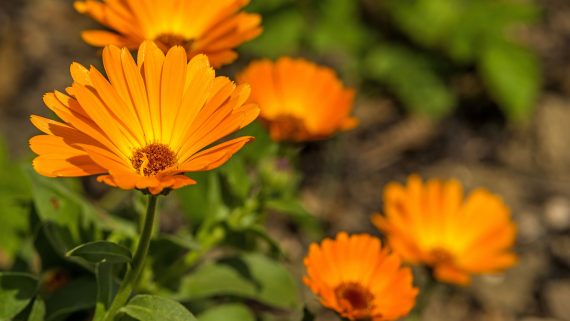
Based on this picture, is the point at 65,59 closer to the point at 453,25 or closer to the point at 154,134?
the point at 453,25

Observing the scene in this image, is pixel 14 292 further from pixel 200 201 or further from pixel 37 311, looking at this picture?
pixel 200 201

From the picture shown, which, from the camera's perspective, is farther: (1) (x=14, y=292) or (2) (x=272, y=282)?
(2) (x=272, y=282)

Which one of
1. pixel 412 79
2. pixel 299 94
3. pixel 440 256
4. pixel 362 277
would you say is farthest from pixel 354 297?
pixel 412 79

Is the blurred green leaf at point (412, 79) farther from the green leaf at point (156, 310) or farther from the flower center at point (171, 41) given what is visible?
the green leaf at point (156, 310)

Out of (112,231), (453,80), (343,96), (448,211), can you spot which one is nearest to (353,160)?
(453,80)

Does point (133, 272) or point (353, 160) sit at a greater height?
point (353, 160)

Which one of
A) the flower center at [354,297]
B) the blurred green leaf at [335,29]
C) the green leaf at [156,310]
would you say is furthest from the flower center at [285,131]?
the blurred green leaf at [335,29]
